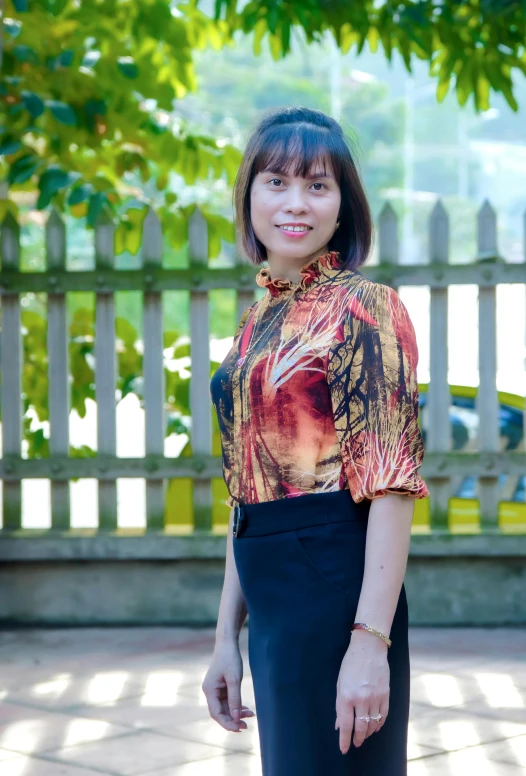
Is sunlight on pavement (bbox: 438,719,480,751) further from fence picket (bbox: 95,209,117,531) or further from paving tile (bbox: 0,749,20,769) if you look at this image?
fence picket (bbox: 95,209,117,531)

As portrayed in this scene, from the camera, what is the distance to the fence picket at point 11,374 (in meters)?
5.57

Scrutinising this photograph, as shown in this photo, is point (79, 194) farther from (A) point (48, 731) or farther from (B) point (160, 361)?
(A) point (48, 731)

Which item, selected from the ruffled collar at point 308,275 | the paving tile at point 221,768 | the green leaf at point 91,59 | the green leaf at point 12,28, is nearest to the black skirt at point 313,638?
the ruffled collar at point 308,275

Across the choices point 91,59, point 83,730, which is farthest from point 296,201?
point 91,59

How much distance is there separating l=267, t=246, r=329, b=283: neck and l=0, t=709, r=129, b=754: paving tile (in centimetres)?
222

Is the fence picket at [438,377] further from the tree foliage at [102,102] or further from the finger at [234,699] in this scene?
the finger at [234,699]

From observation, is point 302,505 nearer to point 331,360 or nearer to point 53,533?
point 331,360

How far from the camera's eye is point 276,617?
1914 millimetres

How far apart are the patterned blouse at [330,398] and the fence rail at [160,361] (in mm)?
3455

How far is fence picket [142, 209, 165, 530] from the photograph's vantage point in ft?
18.0

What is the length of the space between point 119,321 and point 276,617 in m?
4.15

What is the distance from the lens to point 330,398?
190 centimetres

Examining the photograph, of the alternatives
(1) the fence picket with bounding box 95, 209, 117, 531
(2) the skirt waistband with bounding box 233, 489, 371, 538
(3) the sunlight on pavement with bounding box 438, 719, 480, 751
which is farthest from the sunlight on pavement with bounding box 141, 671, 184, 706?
(2) the skirt waistband with bounding box 233, 489, 371, 538

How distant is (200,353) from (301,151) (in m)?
3.49
